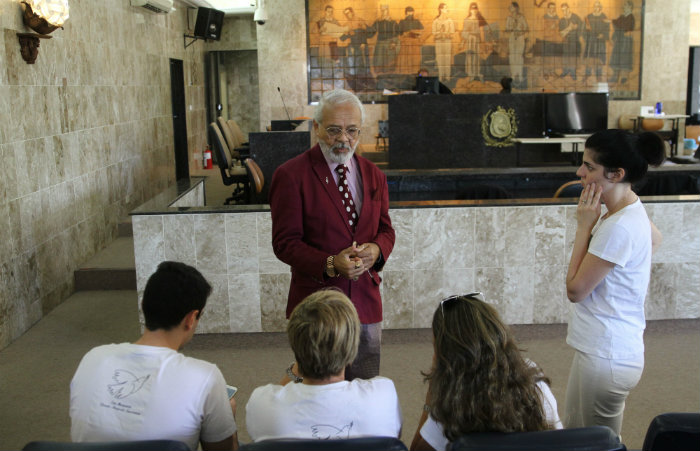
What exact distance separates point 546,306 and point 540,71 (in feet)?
31.9

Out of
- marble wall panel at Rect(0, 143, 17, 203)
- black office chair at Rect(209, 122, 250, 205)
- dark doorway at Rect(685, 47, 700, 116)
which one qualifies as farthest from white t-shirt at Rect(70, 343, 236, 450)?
dark doorway at Rect(685, 47, 700, 116)

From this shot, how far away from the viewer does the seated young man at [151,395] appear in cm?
169

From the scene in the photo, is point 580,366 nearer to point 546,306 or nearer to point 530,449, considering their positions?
point 530,449

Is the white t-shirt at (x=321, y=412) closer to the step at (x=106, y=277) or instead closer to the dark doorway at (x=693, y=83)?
the step at (x=106, y=277)

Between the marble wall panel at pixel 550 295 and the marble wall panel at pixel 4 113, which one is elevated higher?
the marble wall panel at pixel 4 113

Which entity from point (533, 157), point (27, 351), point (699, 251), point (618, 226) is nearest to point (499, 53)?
point (533, 157)

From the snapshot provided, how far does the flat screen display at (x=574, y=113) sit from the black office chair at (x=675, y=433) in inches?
323

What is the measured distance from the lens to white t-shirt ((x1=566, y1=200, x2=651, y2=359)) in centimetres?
199

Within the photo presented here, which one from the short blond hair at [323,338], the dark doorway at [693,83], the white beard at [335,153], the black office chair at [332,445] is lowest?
the black office chair at [332,445]

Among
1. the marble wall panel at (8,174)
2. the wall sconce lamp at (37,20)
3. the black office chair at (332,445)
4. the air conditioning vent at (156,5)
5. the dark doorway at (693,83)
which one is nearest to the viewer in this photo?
the black office chair at (332,445)

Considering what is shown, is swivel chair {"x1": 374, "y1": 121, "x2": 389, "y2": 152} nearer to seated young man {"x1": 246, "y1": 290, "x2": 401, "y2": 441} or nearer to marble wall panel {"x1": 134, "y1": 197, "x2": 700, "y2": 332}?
marble wall panel {"x1": 134, "y1": 197, "x2": 700, "y2": 332}

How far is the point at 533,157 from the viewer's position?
9.46 metres

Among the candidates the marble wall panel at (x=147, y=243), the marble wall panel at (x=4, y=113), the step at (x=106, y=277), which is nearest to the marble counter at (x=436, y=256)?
the marble wall panel at (x=147, y=243)

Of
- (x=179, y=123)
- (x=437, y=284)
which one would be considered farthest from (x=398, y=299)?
(x=179, y=123)
